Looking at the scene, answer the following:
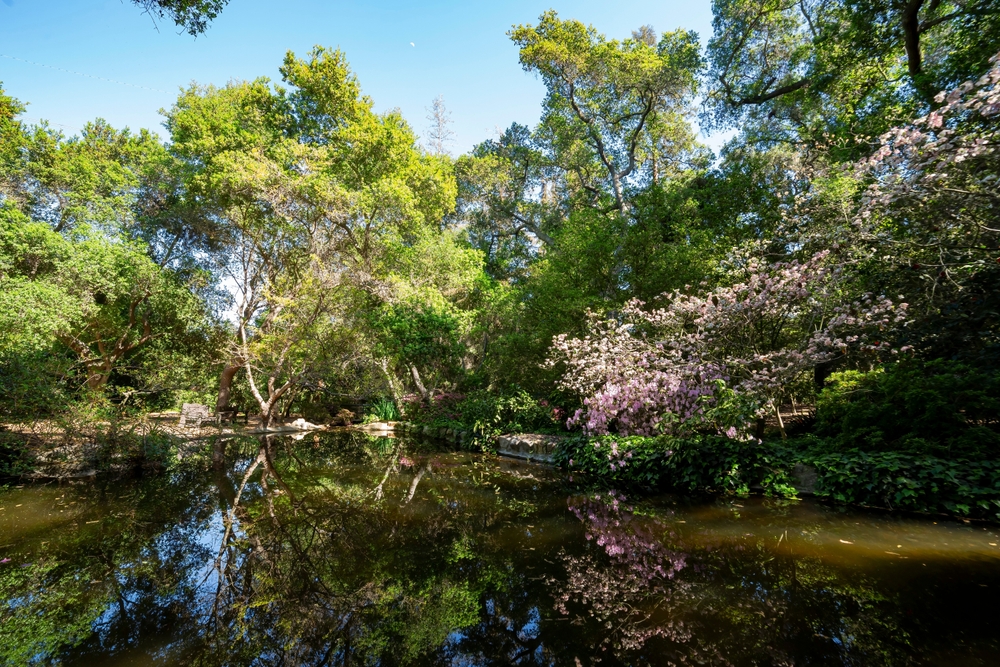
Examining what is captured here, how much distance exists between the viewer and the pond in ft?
9.19

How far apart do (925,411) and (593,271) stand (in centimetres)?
710

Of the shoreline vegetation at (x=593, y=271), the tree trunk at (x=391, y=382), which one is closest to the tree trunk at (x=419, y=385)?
the shoreline vegetation at (x=593, y=271)

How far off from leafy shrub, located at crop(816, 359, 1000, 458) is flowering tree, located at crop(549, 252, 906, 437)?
2.33 ft

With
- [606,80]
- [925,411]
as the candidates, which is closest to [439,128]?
[606,80]

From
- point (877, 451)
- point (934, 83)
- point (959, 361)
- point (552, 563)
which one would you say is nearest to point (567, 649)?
point (552, 563)

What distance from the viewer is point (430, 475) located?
8.66m

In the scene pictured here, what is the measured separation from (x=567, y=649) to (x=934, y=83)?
1055 cm

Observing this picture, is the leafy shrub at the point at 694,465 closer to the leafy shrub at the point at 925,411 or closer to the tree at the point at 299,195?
the leafy shrub at the point at 925,411

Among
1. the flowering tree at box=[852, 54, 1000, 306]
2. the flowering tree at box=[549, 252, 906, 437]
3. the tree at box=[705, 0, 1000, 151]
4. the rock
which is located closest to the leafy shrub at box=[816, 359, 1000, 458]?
the flowering tree at box=[549, 252, 906, 437]

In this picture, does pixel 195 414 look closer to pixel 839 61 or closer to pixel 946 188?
pixel 946 188

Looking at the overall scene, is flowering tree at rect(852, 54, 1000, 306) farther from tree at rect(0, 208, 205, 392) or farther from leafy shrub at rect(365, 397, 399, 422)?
leafy shrub at rect(365, 397, 399, 422)

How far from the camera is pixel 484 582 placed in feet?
12.5

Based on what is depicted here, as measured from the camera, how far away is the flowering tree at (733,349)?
22.0 feet

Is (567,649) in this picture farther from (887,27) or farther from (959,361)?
(887,27)
